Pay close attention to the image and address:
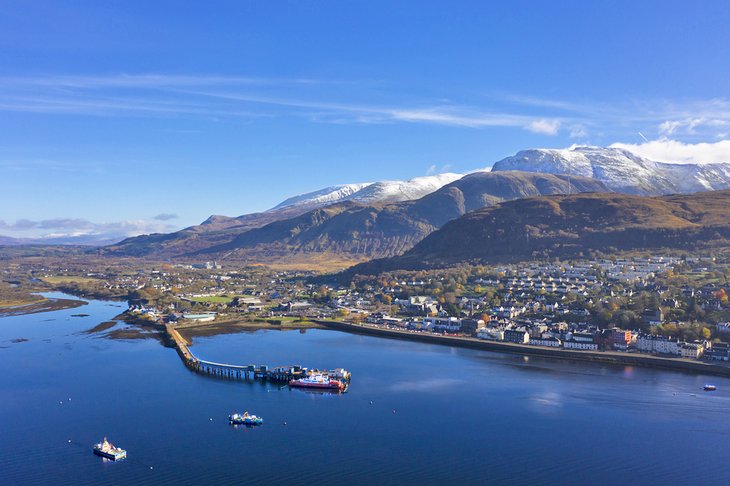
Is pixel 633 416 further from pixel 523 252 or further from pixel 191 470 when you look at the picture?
pixel 523 252

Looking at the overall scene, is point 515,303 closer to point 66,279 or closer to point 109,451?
point 109,451

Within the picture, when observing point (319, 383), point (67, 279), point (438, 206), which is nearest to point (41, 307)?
point (67, 279)

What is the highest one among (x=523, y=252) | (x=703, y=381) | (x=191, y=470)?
(x=523, y=252)

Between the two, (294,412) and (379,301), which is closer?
(294,412)

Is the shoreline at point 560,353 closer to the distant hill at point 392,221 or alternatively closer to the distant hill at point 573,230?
the distant hill at point 573,230

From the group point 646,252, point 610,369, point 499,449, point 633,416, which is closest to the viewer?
point 499,449

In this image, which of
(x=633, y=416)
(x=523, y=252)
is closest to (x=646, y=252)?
(x=523, y=252)

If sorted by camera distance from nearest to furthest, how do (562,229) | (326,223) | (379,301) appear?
(379,301), (562,229), (326,223)

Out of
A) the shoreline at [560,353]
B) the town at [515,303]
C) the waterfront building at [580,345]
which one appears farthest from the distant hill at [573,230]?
the waterfront building at [580,345]
